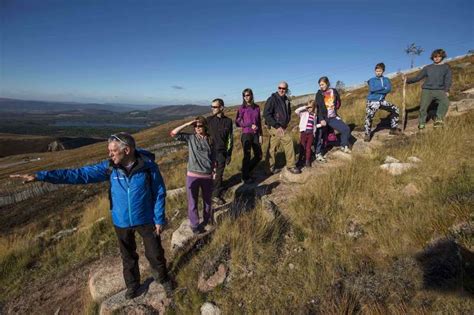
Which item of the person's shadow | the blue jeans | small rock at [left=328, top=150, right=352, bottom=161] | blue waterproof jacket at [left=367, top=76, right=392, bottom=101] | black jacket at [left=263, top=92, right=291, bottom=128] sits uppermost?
blue waterproof jacket at [left=367, top=76, right=392, bottom=101]

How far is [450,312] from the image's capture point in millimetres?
2346

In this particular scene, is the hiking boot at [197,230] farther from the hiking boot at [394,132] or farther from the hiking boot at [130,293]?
the hiking boot at [394,132]

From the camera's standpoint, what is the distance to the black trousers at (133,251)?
359 cm

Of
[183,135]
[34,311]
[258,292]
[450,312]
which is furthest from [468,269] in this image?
[34,311]

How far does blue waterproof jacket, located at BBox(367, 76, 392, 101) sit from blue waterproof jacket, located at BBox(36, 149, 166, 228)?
6.26 metres

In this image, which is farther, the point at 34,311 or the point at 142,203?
the point at 34,311

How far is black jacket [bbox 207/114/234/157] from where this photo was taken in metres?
5.86

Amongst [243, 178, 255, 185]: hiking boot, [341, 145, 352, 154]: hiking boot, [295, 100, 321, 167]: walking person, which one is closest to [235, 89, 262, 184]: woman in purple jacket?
[243, 178, 255, 185]: hiking boot

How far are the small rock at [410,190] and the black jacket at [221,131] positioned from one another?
3.44 meters

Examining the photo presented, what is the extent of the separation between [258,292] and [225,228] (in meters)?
1.31

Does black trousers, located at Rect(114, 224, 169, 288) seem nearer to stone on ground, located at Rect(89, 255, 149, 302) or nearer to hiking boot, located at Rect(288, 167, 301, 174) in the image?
stone on ground, located at Rect(89, 255, 149, 302)

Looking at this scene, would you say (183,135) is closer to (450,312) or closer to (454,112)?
(450,312)

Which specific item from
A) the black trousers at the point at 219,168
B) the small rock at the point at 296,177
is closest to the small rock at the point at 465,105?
the small rock at the point at 296,177

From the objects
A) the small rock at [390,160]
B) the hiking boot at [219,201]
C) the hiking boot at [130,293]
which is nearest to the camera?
the hiking boot at [130,293]
